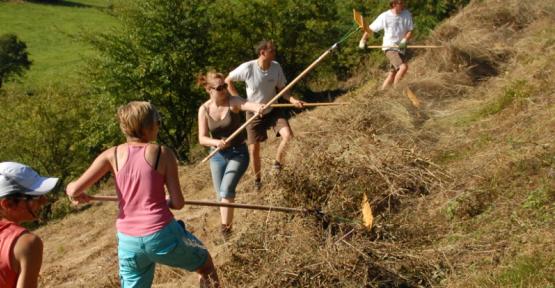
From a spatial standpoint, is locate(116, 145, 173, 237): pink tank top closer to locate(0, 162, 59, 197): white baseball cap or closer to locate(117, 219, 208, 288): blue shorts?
locate(117, 219, 208, 288): blue shorts

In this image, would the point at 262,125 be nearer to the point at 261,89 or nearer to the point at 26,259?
the point at 261,89

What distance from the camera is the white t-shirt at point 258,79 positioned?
678 centimetres

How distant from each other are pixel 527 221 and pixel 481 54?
21.1ft

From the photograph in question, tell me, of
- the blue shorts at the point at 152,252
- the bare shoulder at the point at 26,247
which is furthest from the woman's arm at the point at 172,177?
the bare shoulder at the point at 26,247

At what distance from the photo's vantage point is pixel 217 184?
Answer: 5512 mm

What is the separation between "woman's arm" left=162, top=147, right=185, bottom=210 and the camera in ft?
11.4

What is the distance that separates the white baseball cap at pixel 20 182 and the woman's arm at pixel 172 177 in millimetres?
718

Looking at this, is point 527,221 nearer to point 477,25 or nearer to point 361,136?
point 361,136

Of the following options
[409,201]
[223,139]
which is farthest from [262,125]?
[409,201]

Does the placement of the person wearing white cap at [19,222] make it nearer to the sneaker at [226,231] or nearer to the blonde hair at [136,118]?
the blonde hair at [136,118]

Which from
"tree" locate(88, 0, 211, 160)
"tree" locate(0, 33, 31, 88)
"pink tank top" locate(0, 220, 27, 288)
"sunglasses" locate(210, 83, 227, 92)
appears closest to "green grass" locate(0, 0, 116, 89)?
"tree" locate(0, 33, 31, 88)

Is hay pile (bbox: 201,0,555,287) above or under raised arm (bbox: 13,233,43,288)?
under

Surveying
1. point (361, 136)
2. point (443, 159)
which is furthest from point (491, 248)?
point (361, 136)

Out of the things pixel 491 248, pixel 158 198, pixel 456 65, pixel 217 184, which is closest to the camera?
pixel 158 198
